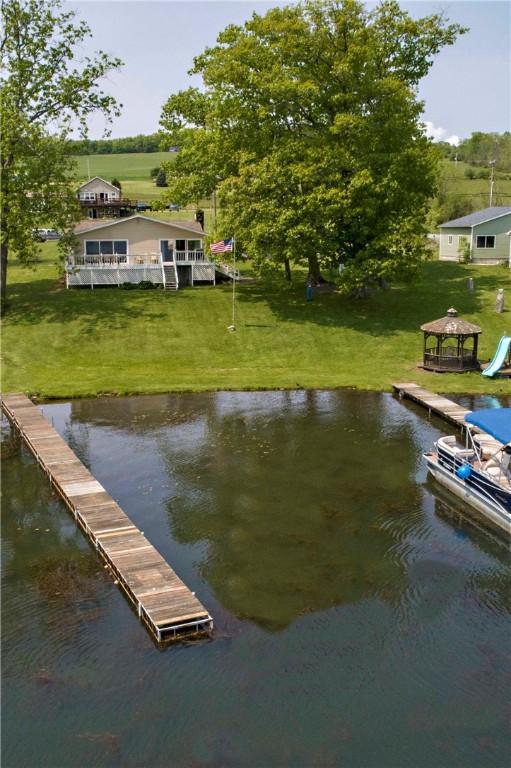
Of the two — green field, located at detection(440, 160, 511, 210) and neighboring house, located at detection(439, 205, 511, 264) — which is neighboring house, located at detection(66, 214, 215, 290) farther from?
green field, located at detection(440, 160, 511, 210)

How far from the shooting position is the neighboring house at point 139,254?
2126 inches

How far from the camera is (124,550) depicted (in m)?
17.9

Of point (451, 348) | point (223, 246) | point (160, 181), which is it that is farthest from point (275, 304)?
point (160, 181)

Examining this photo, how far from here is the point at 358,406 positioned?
105 ft

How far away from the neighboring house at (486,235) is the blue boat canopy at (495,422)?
1761 inches

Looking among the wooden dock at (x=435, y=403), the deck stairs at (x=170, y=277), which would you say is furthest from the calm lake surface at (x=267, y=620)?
the deck stairs at (x=170, y=277)

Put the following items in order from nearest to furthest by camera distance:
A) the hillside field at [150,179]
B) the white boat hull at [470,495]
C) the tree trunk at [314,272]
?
the white boat hull at [470,495]
the tree trunk at [314,272]
the hillside field at [150,179]

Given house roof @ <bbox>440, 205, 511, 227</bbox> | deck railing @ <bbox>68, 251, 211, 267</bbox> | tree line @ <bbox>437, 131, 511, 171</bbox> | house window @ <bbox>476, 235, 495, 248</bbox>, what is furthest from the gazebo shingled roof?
tree line @ <bbox>437, 131, 511, 171</bbox>

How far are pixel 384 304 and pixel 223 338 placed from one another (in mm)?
13305

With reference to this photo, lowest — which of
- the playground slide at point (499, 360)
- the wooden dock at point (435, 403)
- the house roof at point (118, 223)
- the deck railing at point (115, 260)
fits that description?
the wooden dock at point (435, 403)

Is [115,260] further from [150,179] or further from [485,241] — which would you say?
[150,179]

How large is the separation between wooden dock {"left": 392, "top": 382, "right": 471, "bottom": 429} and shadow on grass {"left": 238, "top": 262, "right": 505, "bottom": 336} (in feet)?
33.8

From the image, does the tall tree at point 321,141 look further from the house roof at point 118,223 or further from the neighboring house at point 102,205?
the neighboring house at point 102,205

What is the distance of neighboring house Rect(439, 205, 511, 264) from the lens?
211 feet
